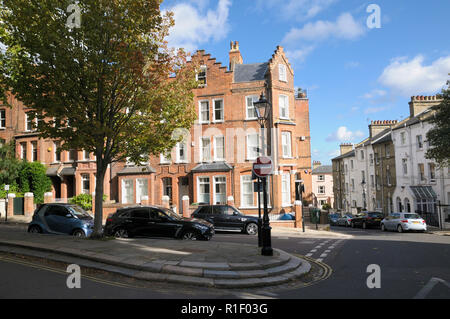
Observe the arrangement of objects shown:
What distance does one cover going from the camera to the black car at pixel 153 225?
13.9 m

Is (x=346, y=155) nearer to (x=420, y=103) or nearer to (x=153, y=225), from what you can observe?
(x=420, y=103)

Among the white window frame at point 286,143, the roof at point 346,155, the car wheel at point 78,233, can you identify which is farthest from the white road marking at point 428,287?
the roof at point 346,155

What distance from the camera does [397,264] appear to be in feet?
33.5

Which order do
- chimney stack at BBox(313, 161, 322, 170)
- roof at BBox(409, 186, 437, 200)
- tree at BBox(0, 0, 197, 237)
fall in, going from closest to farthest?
1. tree at BBox(0, 0, 197, 237)
2. roof at BBox(409, 186, 437, 200)
3. chimney stack at BBox(313, 161, 322, 170)

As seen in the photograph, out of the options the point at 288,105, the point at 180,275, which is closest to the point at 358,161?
the point at 288,105

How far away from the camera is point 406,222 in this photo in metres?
24.3

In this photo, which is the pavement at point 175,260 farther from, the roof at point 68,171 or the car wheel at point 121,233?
the roof at point 68,171

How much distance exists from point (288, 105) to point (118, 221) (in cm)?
1917

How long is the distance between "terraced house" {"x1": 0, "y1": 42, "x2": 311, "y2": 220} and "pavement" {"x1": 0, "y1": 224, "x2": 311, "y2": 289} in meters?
15.6

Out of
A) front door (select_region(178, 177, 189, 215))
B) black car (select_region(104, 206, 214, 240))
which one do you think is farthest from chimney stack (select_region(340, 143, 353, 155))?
black car (select_region(104, 206, 214, 240))

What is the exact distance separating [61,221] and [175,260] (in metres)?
7.99

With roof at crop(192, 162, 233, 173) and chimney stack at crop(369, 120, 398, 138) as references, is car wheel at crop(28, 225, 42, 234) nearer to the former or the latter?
roof at crop(192, 162, 233, 173)

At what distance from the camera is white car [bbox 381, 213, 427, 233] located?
24016 millimetres

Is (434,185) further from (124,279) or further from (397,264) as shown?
(124,279)
